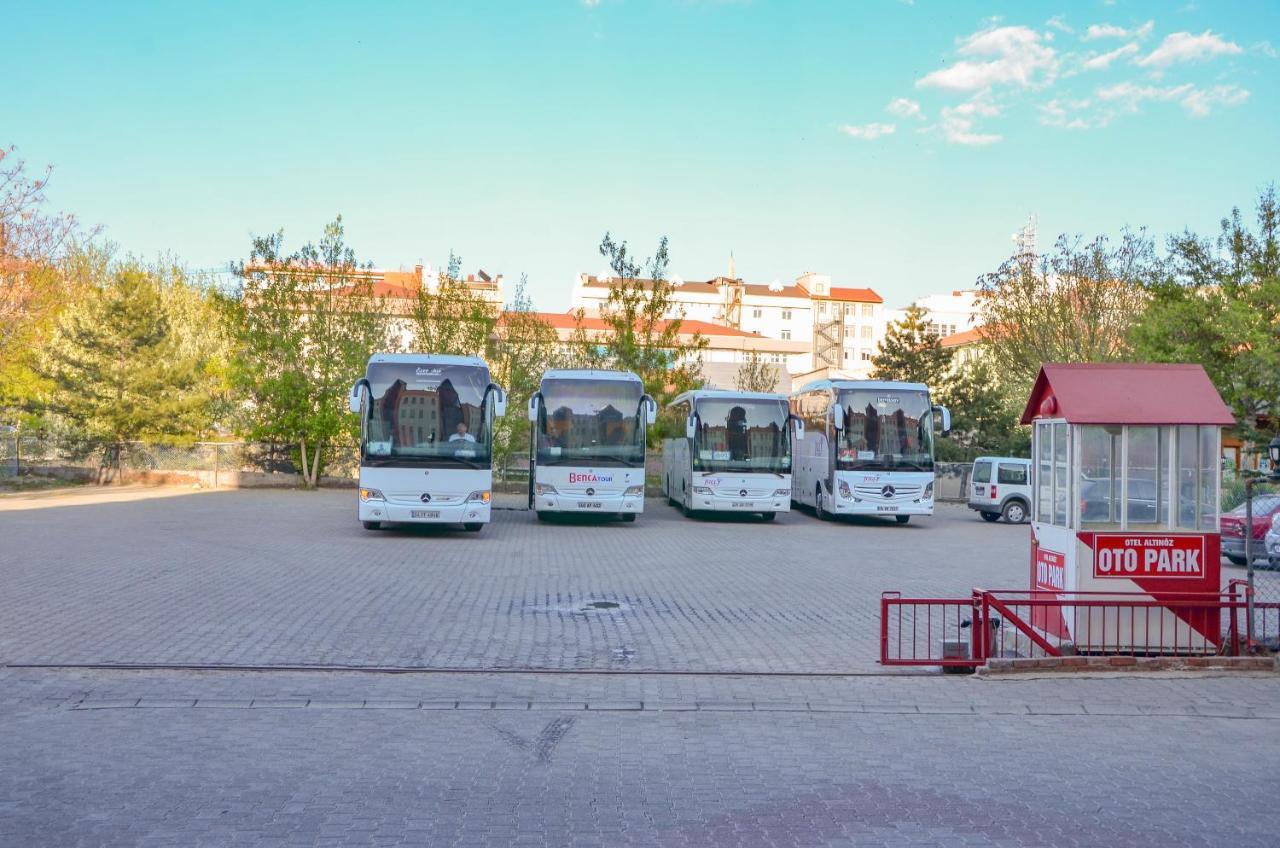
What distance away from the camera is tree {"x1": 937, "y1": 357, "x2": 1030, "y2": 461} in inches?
2096

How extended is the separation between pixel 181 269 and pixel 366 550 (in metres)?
39.9

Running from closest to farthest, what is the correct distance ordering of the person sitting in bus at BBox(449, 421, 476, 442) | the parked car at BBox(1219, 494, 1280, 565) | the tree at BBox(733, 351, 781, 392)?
the parked car at BBox(1219, 494, 1280, 565), the person sitting in bus at BBox(449, 421, 476, 442), the tree at BBox(733, 351, 781, 392)

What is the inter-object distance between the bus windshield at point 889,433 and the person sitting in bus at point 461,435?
1076 cm

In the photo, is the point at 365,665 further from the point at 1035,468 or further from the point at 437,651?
the point at 1035,468

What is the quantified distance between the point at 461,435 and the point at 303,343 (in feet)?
58.2

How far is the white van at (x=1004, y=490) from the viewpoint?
34.1 meters

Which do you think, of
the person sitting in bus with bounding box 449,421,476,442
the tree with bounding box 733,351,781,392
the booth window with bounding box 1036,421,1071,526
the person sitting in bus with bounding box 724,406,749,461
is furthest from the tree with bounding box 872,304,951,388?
the booth window with bounding box 1036,421,1071,526

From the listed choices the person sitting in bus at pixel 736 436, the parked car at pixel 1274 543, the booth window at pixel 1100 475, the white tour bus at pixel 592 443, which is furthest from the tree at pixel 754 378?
the booth window at pixel 1100 475

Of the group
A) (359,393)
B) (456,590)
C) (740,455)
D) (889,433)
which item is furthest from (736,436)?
(456,590)

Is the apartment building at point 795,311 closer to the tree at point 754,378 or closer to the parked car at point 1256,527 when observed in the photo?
the tree at point 754,378

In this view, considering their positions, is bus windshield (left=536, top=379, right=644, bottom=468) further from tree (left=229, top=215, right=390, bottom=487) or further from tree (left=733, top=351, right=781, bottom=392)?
tree (left=733, top=351, right=781, bottom=392)

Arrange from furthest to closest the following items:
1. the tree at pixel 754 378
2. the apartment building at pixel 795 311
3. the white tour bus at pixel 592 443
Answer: the apartment building at pixel 795 311 → the tree at pixel 754 378 → the white tour bus at pixel 592 443

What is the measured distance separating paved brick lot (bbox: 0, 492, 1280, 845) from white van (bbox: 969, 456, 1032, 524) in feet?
64.0

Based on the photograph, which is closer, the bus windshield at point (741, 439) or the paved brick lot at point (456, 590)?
the paved brick lot at point (456, 590)
